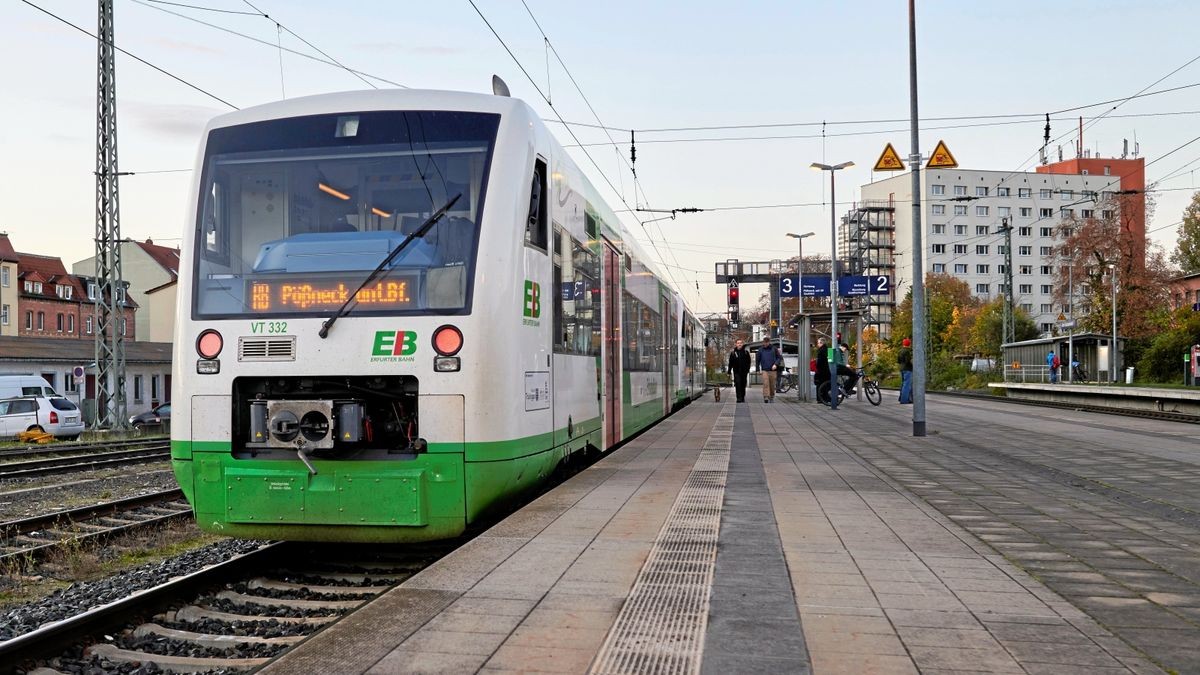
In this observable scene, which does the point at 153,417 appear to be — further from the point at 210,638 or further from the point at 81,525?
the point at 210,638

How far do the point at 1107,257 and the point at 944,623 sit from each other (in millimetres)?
50512

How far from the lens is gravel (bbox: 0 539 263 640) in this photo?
5.79 meters

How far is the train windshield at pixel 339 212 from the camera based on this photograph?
21.9 ft

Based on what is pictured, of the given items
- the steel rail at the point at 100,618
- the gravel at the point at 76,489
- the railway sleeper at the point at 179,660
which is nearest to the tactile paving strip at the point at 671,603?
the railway sleeper at the point at 179,660

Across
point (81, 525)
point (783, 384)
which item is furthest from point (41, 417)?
point (783, 384)

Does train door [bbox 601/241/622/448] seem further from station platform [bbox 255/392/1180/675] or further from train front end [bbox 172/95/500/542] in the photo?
train front end [bbox 172/95/500/542]

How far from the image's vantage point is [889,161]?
1820 cm

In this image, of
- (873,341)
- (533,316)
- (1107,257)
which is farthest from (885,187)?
(533,316)

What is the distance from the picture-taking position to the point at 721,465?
11547mm

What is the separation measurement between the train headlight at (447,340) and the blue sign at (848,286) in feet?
100

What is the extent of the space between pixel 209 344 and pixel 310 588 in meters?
1.77

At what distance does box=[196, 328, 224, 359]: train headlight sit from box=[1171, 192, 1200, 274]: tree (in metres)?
Answer: 85.0

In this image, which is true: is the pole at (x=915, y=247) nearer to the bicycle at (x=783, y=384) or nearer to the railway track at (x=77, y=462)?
the railway track at (x=77, y=462)

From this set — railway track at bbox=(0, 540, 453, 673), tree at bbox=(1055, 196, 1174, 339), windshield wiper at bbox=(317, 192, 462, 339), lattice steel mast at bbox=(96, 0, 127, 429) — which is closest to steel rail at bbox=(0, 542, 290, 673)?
railway track at bbox=(0, 540, 453, 673)
